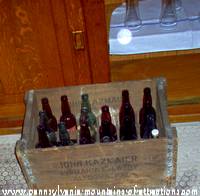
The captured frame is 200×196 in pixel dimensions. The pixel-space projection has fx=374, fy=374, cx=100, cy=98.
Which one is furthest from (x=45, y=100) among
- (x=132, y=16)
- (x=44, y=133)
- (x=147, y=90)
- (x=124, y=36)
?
(x=132, y=16)

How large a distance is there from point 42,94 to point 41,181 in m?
0.30

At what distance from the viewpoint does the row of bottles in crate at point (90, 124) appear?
4.02 feet

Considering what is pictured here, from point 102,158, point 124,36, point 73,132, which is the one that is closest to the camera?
point 102,158

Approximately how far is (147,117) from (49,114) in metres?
0.34

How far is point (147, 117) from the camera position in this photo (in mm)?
1296

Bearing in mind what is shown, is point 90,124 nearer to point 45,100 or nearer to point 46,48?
point 45,100

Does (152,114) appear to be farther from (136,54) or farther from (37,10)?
(37,10)

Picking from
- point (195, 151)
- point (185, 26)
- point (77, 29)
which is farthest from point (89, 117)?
point (185, 26)

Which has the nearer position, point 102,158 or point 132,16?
point 102,158

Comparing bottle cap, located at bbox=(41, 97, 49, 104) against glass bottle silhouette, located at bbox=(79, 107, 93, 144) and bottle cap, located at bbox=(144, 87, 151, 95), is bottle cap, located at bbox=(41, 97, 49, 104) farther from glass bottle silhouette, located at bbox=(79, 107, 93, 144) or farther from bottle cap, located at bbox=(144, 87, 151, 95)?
bottle cap, located at bbox=(144, 87, 151, 95)

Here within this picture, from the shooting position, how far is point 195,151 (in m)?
1.38

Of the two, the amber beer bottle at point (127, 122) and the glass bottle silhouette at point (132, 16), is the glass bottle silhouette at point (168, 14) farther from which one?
the amber beer bottle at point (127, 122)

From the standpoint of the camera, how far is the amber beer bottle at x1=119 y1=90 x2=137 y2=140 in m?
1.29

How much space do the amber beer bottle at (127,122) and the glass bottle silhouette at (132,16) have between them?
40 cm
